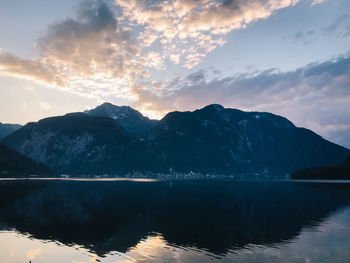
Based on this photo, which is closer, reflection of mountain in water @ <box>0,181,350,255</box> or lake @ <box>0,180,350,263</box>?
lake @ <box>0,180,350,263</box>

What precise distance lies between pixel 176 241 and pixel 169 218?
86.2ft

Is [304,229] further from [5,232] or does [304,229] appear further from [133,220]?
[5,232]

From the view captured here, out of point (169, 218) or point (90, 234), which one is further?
point (169, 218)


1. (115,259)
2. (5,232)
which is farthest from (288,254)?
(5,232)

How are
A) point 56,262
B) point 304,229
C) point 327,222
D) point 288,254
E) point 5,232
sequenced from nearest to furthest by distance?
point 56,262 < point 288,254 < point 5,232 < point 304,229 < point 327,222

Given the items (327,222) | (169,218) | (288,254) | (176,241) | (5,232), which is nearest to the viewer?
(288,254)

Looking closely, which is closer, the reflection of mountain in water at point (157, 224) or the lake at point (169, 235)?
the lake at point (169, 235)

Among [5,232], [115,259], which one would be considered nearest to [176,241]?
[115,259]

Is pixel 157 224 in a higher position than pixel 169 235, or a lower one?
higher

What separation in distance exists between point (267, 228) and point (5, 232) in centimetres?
5948

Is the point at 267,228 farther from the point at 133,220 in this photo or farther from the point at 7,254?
the point at 7,254

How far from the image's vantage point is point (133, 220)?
77.2m

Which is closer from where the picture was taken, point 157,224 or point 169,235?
point 169,235

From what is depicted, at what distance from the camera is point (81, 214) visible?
8475 centimetres
